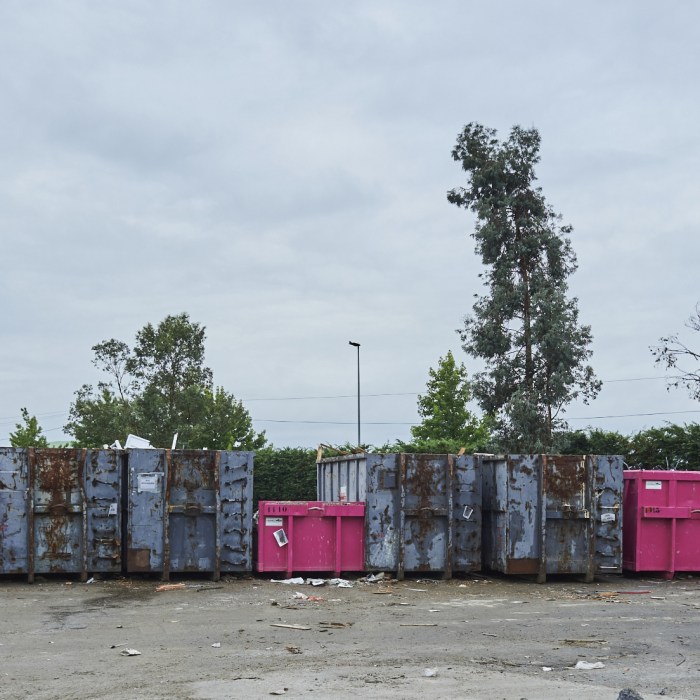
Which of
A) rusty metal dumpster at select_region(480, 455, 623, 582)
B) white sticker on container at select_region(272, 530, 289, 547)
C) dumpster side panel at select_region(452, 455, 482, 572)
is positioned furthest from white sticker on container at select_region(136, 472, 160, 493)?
rusty metal dumpster at select_region(480, 455, 623, 582)

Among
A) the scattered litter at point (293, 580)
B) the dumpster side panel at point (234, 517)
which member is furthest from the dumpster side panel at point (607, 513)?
the dumpster side panel at point (234, 517)

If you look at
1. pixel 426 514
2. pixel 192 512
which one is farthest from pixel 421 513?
pixel 192 512

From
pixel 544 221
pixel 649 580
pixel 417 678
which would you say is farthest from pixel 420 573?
pixel 544 221

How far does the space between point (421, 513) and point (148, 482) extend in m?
4.28

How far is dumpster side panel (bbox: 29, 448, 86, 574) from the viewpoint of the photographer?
14586mm

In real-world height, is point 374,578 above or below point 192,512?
below

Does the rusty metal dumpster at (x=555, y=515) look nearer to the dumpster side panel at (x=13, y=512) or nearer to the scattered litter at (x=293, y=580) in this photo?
the scattered litter at (x=293, y=580)

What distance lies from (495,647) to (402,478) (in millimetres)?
6050

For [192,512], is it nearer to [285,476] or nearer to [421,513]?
[421,513]

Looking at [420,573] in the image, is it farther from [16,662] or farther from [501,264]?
[501,264]

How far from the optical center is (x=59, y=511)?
14.6 meters

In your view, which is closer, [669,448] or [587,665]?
[587,665]

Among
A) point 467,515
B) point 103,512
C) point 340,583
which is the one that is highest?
point 103,512

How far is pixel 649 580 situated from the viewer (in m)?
16.2
